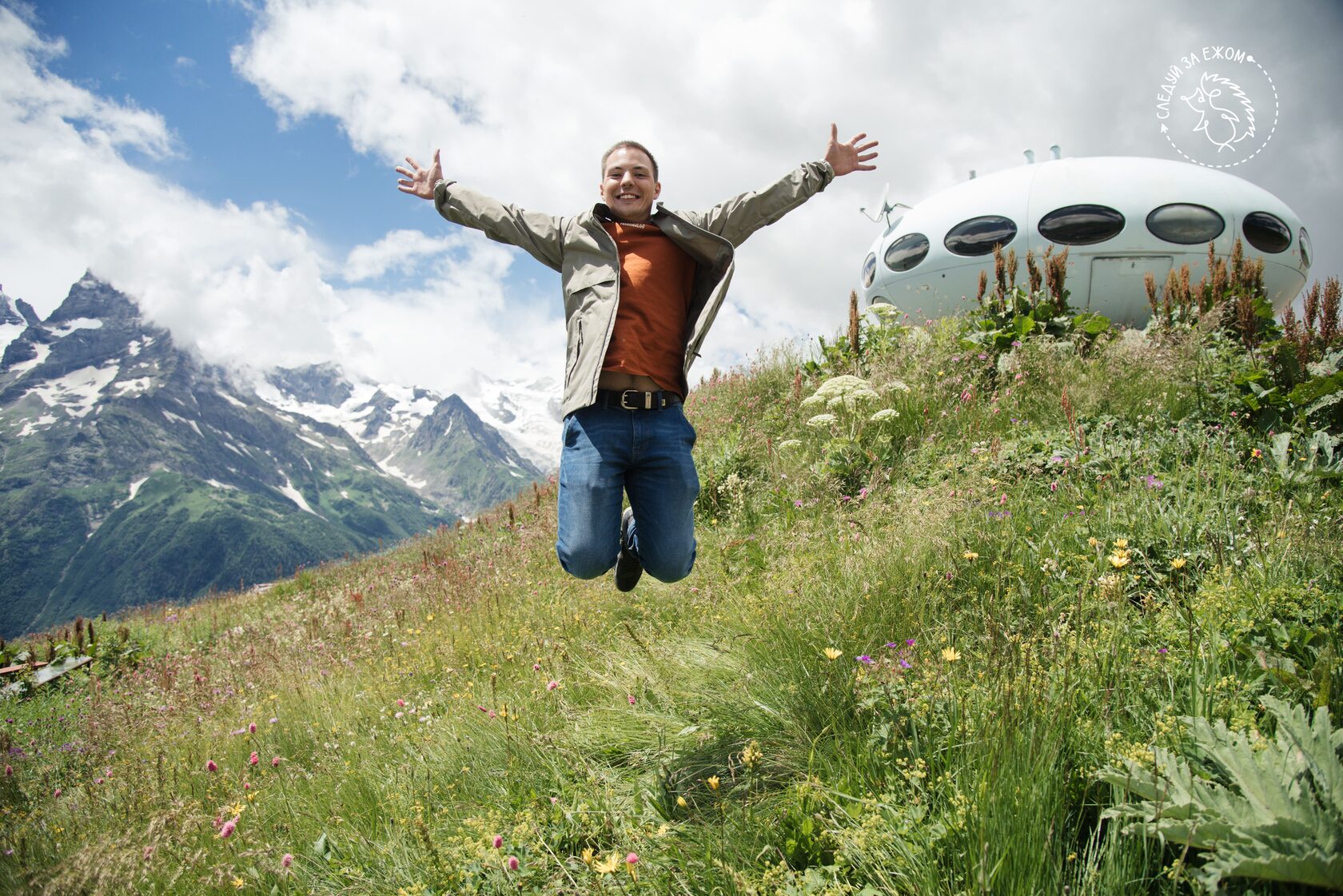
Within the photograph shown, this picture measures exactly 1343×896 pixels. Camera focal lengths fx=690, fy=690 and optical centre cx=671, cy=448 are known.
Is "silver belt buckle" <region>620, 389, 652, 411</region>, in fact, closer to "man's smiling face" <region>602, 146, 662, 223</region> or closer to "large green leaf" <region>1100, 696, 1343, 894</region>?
"man's smiling face" <region>602, 146, 662, 223</region>

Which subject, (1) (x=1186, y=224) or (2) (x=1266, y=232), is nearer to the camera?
(1) (x=1186, y=224)

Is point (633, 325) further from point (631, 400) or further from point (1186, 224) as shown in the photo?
point (1186, 224)

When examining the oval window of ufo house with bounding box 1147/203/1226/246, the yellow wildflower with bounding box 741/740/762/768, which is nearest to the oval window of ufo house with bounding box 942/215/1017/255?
the oval window of ufo house with bounding box 1147/203/1226/246

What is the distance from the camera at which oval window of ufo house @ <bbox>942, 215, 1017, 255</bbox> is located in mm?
16453

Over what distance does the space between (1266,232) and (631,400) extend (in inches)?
812

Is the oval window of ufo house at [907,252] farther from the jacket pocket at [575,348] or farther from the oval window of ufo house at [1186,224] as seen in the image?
the jacket pocket at [575,348]

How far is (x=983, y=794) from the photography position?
6.09ft

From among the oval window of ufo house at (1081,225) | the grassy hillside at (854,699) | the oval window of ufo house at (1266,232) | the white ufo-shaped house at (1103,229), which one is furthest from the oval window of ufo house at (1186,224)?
the grassy hillside at (854,699)

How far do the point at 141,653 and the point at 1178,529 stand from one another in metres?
11.5

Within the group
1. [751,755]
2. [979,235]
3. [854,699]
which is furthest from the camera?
[979,235]

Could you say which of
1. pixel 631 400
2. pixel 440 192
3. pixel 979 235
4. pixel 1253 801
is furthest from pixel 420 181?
pixel 979 235

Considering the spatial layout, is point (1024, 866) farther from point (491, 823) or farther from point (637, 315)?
point (637, 315)

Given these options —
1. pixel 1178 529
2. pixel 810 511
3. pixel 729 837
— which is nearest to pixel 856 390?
pixel 810 511

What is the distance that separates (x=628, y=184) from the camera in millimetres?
4047
